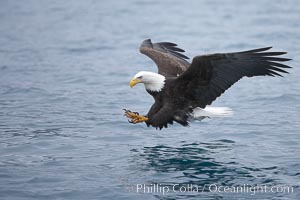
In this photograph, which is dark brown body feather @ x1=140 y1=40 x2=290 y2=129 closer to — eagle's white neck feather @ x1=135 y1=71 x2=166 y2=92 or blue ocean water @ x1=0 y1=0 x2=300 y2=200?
eagle's white neck feather @ x1=135 y1=71 x2=166 y2=92

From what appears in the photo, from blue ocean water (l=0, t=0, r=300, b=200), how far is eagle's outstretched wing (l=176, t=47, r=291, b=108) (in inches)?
29.5

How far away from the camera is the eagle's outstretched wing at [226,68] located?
748cm

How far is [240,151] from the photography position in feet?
26.0

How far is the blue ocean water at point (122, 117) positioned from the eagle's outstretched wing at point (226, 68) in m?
0.75

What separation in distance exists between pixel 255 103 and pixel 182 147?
7.79ft

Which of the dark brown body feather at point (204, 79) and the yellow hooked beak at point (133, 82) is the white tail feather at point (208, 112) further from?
the yellow hooked beak at point (133, 82)

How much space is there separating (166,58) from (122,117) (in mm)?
1022

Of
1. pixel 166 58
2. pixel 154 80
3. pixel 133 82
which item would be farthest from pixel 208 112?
pixel 166 58

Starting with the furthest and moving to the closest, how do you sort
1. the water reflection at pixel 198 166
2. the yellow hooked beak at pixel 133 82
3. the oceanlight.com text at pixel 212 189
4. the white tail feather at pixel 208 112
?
1. the white tail feather at pixel 208 112
2. the yellow hooked beak at pixel 133 82
3. the water reflection at pixel 198 166
4. the oceanlight.com text at pixel 212 189

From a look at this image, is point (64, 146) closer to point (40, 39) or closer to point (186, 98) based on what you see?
point (186, 98)

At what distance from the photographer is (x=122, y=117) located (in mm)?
9516

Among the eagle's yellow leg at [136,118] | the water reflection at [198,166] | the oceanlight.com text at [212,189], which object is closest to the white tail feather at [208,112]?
the water reflection at [198,166]

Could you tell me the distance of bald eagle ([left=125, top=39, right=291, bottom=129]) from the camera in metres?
7.52

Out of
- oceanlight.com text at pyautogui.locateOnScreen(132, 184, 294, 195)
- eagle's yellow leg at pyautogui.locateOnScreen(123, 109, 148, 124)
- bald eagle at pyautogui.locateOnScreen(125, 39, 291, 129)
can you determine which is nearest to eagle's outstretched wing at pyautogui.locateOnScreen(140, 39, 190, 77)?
bald eagle at pyautogui.locateOnScreen(125, 39, 291, 129)
